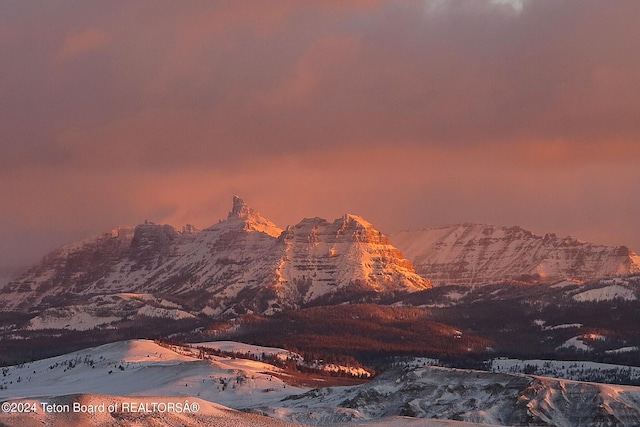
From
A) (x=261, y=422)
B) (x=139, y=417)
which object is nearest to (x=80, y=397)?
(x=139, y=417)

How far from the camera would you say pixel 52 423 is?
17012 cm

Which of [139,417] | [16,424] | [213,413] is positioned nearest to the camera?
[16,424]

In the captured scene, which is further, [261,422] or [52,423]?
[261,422]

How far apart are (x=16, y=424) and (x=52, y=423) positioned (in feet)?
16.0

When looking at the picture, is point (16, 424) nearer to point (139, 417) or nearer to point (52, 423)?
point (52, 423)

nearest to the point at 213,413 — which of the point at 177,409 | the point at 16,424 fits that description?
the point at 177,409

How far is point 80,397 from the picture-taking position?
183m

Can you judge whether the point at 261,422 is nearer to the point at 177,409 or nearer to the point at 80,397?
the point at 177,409

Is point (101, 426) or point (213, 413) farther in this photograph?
point (213, 413)

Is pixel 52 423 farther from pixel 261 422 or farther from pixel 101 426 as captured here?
pixel 261 422

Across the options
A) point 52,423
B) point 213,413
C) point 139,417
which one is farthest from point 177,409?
point 52,423

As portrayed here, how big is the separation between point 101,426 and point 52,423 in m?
Answer: 6.36

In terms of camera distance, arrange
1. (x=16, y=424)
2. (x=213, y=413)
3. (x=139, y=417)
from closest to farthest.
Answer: (x=16, y=424) < (x=139, y=417) < (x=213, y=413)

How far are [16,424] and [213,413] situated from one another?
35.2m
